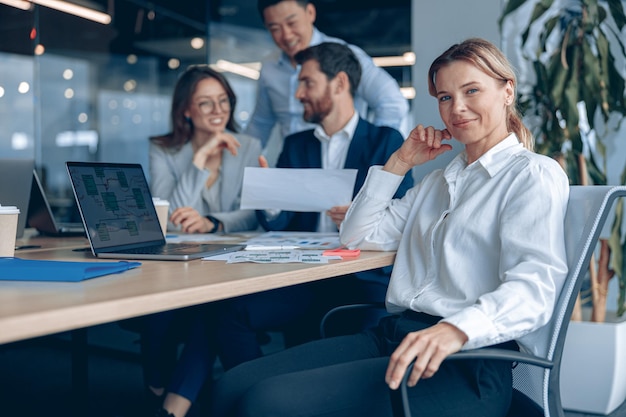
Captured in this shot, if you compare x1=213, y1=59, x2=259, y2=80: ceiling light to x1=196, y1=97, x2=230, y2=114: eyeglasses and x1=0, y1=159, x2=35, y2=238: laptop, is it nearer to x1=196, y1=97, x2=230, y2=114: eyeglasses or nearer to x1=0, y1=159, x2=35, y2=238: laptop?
x1=196, y1=97, x2=230, y2=114: eyeglasses

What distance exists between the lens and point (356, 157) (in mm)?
2752

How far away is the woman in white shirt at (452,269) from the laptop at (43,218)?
1.18 meters

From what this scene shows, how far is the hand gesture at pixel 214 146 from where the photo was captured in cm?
309

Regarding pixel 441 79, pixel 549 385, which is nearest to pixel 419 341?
pixel 549 385

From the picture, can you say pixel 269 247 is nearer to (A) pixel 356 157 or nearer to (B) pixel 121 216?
(B) pixel 121 216

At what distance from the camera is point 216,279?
1438 millimetres

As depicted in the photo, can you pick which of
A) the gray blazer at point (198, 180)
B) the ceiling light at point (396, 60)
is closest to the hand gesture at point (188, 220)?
the gray blazer at point (198, 180)

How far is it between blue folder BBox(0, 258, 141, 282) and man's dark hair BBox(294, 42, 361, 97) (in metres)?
1.58

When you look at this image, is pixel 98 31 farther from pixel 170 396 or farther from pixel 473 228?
pixel 473 228

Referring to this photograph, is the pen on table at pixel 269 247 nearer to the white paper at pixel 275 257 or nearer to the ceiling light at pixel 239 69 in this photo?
the white paper at pixel 275 257

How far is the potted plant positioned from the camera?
2811mm

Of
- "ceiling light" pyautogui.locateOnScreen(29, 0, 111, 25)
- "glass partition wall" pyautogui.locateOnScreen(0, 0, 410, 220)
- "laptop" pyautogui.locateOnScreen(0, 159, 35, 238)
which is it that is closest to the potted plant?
"laptop" pyautogui.locateOnScreen(0, 159, 35, 238)

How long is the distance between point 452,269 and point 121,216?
941 mm

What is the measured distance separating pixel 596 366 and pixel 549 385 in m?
1.52
